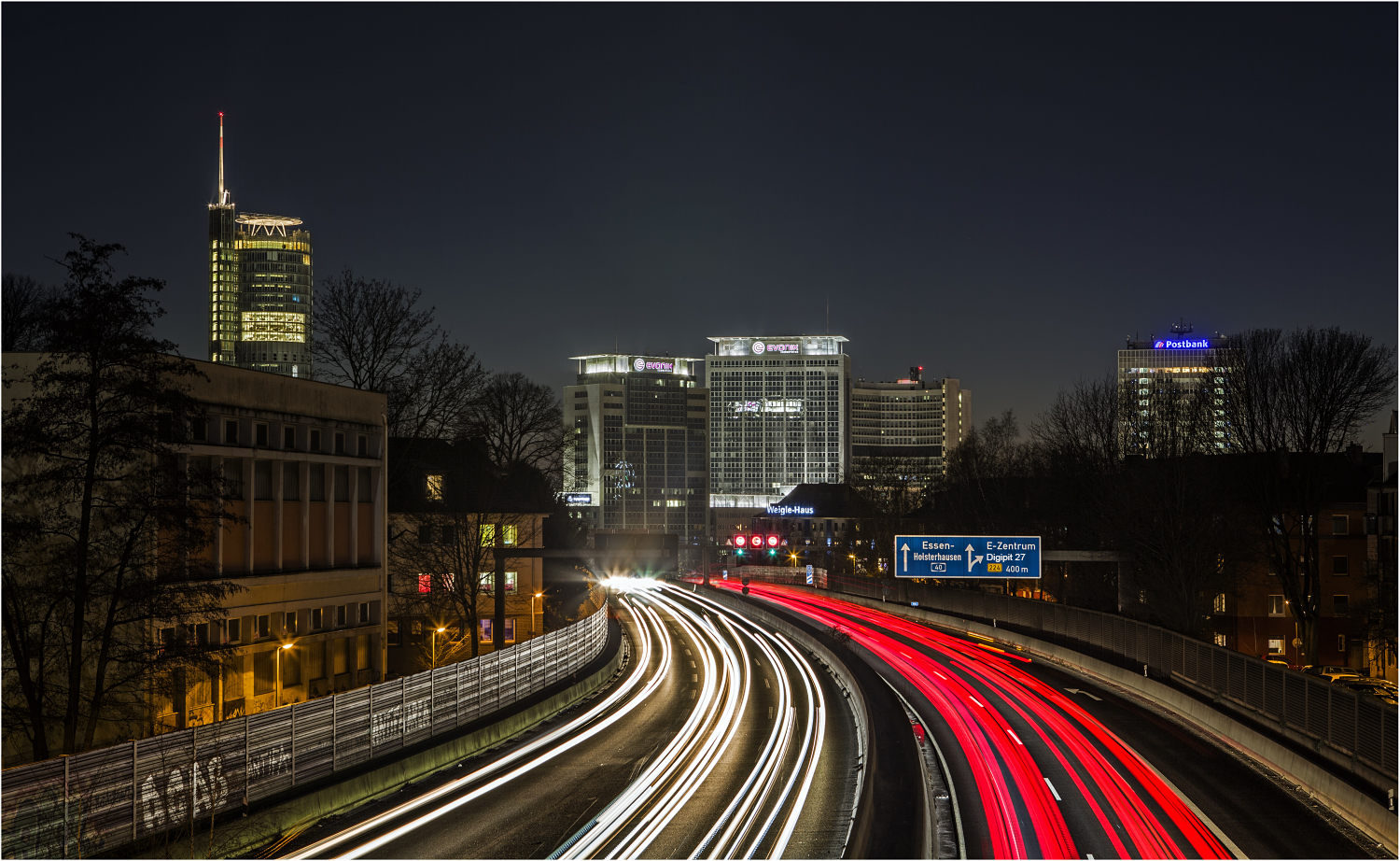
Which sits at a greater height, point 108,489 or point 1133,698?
point 108,489

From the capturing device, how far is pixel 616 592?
112500 millimetres

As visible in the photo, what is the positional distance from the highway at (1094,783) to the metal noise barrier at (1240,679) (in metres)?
1.62

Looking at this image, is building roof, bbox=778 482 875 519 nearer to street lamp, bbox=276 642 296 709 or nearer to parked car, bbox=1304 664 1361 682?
parked car, bbox=1304 664 1361 682

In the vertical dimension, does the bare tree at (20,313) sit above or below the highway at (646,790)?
above

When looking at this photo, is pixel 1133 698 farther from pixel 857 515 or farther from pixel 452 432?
pixel 857 515

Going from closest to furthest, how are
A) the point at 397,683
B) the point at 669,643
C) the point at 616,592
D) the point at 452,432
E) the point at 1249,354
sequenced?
the point at 397,683
the point at 452,432
the point at 1249,354
the point at 669,643
the point at 616,592

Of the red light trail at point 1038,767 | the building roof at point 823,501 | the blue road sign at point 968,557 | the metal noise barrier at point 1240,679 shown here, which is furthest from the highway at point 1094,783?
the building roof at point 823,501

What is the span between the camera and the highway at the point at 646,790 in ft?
66.7

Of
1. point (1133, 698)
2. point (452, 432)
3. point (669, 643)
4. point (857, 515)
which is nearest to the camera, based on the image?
point (1133, 698)

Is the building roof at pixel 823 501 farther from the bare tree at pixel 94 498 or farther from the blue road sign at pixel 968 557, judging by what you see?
the bare tree at pixel 94 498

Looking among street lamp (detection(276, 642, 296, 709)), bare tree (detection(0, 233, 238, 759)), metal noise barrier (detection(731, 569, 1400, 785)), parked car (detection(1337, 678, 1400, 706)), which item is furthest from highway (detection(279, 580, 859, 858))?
parked car (detection(1337, 678, 1400, 706))

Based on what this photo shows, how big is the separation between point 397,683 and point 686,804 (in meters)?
7.62

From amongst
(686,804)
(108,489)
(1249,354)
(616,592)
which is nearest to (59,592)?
(108,489)

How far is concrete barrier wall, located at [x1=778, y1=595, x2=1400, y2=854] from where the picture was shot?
2130 cm
